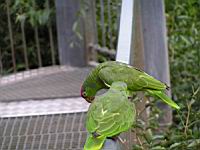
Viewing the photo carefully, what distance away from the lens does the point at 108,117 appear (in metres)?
2.22

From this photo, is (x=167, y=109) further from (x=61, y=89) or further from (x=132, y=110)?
(x=132, y=110)

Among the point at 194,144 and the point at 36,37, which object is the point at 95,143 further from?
the point at 36,37

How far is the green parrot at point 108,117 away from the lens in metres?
2.13

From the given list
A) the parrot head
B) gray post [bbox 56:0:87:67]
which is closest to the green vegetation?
gray post [bbox 56:0:87:67]

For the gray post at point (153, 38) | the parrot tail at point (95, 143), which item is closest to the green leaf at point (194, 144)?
the gray post at point (153, 38)

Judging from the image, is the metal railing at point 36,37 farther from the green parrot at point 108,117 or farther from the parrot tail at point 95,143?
the parrot tail at point 95,143

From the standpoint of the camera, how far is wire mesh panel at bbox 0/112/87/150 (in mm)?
4297

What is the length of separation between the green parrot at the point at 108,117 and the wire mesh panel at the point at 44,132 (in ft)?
6.42

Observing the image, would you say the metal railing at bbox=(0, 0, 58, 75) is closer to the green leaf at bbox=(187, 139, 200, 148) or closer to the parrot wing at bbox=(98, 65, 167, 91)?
the green leaf at bbox=(187, 139, 200, 148)

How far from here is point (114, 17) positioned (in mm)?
5992

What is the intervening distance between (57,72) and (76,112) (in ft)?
3.76

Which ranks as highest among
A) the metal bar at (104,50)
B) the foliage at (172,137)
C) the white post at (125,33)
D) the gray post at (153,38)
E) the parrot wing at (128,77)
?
the white post at (125,33)

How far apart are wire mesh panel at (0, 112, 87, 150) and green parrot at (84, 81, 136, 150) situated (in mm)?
1955

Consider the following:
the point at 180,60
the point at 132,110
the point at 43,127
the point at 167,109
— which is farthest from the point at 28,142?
the point at 132,110
